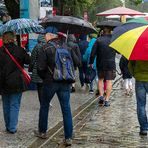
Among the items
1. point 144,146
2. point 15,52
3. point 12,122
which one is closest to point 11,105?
point 12,122

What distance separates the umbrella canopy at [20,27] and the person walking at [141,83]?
1758mm

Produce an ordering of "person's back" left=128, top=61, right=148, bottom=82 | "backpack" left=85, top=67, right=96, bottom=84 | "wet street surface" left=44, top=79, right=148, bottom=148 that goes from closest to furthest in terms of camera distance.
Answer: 1. "wet street surface" left=44, top=79, right=148, bottom=148
2. "person's back" left=128, top=61, right=148, bottom=82
3. "backpack" left=85, top=67, right=96, bottom=84

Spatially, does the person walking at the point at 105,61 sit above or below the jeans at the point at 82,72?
above

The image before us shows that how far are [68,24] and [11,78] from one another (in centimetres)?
151

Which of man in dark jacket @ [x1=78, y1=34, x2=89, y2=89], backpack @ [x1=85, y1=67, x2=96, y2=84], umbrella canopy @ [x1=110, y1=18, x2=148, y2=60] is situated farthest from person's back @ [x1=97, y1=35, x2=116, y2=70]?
umbrella canopy @ [x1=110, y1=18, x2=148, y2=60]

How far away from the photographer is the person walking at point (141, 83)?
788 centimetres

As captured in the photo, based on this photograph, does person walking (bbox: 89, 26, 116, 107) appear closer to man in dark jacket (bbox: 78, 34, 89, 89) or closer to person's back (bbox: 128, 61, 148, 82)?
man in dark jacket (bbox: 78, 34, 89, 89)

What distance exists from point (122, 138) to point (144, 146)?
59cm

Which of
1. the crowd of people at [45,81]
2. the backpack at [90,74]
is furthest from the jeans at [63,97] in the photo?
the backpack at [90,74]

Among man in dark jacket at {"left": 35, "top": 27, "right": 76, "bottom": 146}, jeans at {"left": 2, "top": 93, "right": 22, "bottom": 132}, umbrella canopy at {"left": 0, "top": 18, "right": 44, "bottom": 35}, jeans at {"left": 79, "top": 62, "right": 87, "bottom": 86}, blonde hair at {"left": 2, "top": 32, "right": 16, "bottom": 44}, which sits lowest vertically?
jeans at {"left": 79, "top": 62, "right": 87, "bottom": 86}

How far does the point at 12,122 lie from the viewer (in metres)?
8.12

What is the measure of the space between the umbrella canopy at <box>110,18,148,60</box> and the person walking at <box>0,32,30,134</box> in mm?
1675

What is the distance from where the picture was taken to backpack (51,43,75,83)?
7281mm

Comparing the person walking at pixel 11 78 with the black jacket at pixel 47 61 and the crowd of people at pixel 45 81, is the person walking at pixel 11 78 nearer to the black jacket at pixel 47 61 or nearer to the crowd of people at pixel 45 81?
the crowd of people at pixel 45 81
